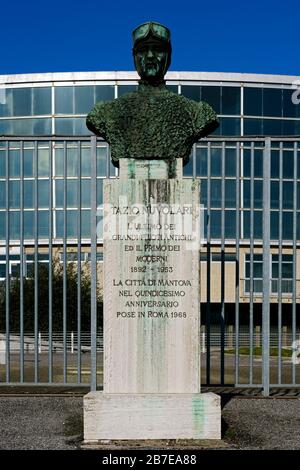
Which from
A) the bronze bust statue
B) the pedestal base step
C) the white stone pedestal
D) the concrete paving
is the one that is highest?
the bronze bust statue

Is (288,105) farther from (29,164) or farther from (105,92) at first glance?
(29,164)

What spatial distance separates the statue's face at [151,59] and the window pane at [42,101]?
29004mm

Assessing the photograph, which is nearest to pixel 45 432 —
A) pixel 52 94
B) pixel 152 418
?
pixel 152 418

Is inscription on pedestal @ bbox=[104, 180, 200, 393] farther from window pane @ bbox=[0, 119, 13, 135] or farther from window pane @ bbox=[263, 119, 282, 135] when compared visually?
window pane @ bbox=[0, 119, 13, 135]

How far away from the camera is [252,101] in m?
33.7

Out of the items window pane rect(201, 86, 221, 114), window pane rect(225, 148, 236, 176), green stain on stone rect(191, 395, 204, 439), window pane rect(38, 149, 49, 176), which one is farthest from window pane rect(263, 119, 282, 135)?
green stain on stone rect(191, 395, 204, 439)

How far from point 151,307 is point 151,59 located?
8.43 feet

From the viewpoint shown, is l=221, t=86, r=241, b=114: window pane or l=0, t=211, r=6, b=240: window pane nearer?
l=0, t=211, r=6, b=240: window pane

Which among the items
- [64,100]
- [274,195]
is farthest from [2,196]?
[274,195]

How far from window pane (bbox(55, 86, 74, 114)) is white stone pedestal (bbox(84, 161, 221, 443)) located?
2911 cm

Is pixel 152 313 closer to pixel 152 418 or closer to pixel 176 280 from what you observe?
pixel 176 280

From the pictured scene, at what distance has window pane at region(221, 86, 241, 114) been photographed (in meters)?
33.4
